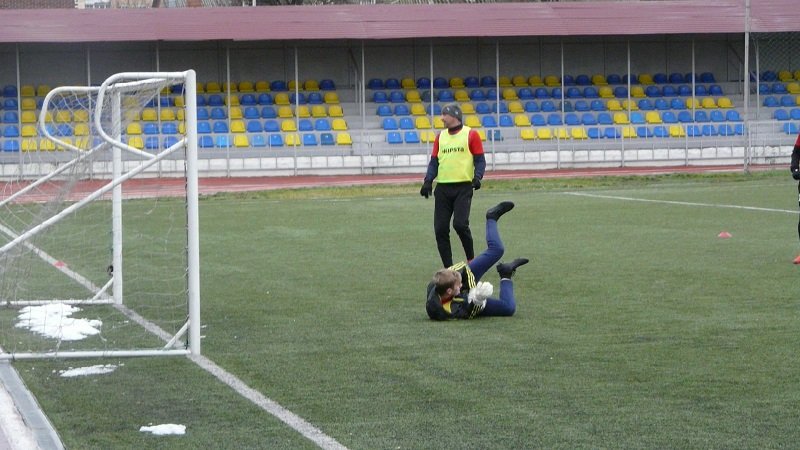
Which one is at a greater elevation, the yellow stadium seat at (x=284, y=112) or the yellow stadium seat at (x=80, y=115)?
the yellow stadium seat at (x=284, y=112)

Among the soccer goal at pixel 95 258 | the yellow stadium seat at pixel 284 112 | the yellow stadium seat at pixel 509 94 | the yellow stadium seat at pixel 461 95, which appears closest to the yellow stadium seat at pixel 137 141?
the yellow stadium seat at pixel 284 112

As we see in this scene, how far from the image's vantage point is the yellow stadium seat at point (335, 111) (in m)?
38.4

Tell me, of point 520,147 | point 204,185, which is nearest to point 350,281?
point 204,185

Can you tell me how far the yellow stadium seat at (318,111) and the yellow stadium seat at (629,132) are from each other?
9034mm

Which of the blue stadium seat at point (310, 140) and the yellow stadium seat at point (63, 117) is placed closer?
the yellow stadium seat at point (63, 117)

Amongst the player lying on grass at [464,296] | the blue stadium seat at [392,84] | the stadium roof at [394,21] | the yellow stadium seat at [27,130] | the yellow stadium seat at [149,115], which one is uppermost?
the stadium roof at [394,21]

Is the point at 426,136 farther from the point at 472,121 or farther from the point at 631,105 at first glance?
the point at 631,105

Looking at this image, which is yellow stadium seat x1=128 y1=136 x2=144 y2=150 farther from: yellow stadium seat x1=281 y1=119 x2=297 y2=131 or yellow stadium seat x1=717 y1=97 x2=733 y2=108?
yellow stadium seat x1=717 y1=97 x2=733 y2=108

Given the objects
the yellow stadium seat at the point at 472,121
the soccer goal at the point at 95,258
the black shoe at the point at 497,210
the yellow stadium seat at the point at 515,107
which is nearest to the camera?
the soccer goal at the point at 95,258

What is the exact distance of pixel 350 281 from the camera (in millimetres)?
12961

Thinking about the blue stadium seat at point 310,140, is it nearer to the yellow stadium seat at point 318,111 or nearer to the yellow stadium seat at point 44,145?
the yellow stadium seat at point 318,111

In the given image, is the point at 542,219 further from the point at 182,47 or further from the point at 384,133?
the point at 182,47

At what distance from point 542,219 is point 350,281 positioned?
7.93 m

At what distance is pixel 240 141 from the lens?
115ft
